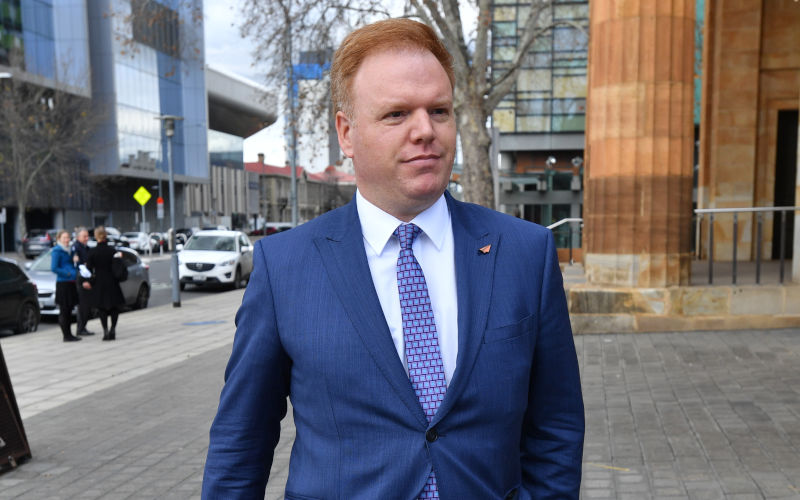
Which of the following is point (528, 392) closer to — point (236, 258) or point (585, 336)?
point (585, 336)

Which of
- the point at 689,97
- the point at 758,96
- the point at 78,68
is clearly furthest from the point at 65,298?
the point at 78,68

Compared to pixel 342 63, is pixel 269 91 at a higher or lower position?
higher

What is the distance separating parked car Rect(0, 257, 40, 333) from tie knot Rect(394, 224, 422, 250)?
12.9 metres

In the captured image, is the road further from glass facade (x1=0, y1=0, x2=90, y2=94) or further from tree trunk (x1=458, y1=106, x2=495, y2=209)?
glass facade (x1=0, y1=0, x2=90, y2=94)

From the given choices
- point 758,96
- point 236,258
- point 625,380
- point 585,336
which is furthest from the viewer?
point 236,258

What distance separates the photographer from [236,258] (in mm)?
22141

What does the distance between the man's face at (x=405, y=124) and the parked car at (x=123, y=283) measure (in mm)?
14266

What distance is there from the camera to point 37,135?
41188 mm

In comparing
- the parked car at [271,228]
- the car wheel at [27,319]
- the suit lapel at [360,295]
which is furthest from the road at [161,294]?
the parked car at [271,228]

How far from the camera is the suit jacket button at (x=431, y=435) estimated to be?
162 centimetres

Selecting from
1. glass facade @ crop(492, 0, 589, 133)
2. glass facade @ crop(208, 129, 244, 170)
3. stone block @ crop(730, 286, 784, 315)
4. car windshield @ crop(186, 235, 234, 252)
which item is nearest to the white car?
car windshield @ crop(186, 235, 234, 252)

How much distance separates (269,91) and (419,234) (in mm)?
19544

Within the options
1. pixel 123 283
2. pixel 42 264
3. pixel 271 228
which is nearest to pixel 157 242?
pixel 271 228

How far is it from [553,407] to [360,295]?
Result: 21.6 inches
